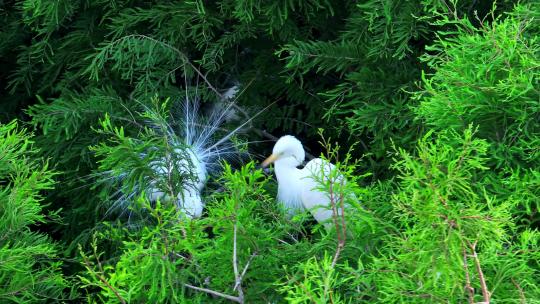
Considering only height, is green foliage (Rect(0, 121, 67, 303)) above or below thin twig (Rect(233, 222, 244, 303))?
below

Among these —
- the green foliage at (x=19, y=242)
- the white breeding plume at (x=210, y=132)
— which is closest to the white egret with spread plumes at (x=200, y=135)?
the white breeding plume at (x=210, y=132)

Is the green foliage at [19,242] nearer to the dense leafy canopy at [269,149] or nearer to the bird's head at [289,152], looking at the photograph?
the dense leafy canopy at [269,149]

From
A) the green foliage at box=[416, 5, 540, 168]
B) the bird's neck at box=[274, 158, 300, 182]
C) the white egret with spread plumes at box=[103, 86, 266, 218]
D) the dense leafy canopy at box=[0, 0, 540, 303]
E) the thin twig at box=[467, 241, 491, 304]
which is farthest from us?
the bird's neck at box=[274, 158, 300, 182]

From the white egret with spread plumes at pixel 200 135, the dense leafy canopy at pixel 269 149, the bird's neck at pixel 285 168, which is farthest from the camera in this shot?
the bird's neck at pixel 285 168

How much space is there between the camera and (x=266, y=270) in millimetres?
1158

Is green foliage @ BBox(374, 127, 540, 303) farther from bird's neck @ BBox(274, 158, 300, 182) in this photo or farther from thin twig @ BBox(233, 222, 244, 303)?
bird's neck @ BBox(274, 158, 300, 182)

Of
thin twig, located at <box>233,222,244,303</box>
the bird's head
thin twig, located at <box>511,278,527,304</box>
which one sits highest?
thin twig, located at <box>511,278,527,304</box>

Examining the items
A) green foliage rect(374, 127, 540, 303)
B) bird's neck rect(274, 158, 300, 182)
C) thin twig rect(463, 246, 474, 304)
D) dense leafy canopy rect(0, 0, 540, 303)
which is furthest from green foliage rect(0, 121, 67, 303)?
bird's neck rect(274, 158, 300, 182)

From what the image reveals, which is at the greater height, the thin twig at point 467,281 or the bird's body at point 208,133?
the thin twig at point 467,281

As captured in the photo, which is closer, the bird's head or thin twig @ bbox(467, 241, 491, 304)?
thin twig @ bbox(467, 241, 491, 304)

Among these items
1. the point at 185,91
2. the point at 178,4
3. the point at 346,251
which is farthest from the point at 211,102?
the point at 346,251

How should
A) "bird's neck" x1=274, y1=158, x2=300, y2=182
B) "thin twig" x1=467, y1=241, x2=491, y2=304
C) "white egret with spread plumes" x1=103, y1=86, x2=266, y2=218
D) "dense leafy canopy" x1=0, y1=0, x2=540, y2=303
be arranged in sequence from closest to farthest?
"thin twig" x1=467, y1=241, x2=491, y2=304 → "dense leafy canopy" x1=0, y1=0, x2=540, y2=303 → "white egret with spread plumes" x1=103, y1=86, x2=266, y2=218 → "bird's neck" x1=274, y1=158, x2=300, y2=182

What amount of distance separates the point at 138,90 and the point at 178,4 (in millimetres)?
273

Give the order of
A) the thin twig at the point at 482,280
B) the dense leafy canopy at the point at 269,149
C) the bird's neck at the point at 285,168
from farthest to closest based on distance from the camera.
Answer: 1. the bird's neck at the point at 285,168
2. the dense leafy canopy at the point at 269,149
3. the thin twig at the point at 482,280
